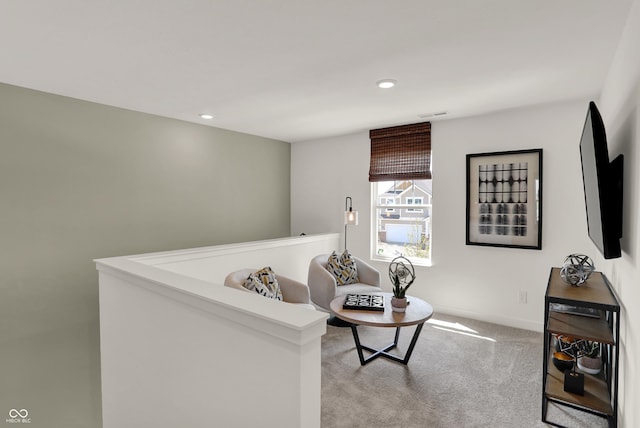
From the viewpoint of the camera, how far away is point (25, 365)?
9.62 ft

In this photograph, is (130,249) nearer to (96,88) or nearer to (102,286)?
(102,286)

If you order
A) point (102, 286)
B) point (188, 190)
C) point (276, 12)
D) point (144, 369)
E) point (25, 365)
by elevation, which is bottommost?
point (25, 365)

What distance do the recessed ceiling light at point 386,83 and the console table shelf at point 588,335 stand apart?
191 centimetres

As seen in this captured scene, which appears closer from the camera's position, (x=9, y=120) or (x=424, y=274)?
(x=9, y=120)

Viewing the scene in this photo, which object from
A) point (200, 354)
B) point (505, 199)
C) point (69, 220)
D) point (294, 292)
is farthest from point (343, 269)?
point (69, 220)

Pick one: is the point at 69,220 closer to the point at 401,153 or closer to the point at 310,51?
the point at 310,51

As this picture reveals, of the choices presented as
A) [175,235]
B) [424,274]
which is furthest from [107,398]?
[424,274]

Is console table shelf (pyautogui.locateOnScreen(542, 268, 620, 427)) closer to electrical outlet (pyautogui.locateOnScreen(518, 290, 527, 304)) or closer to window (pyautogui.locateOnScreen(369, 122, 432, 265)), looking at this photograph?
electrical outlet (pyautogui.locateOnScreen(518, 290, 527, 304))

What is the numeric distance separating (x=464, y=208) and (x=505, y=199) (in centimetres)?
45

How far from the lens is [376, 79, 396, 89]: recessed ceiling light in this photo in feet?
9.20

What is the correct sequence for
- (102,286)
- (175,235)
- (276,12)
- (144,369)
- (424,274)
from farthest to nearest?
1. (424,274)
2. (175,235)
3. (102,286)
4. (144,369)
5. (276,12)

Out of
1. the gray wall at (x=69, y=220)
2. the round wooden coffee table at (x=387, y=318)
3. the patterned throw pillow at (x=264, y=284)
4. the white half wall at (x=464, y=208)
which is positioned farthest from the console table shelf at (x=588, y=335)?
the gray wall at (x=69, y=220)

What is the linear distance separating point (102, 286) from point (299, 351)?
76.4 inches

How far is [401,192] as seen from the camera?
15.3ft
